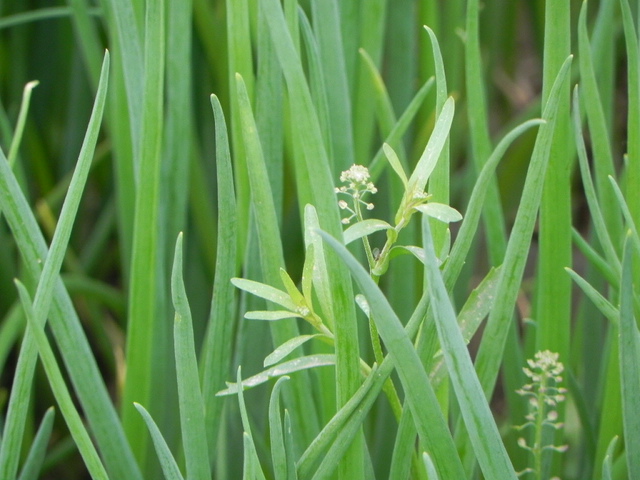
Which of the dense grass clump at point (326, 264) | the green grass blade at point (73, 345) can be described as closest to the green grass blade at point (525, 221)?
the dense grass clump at point (326, 264)

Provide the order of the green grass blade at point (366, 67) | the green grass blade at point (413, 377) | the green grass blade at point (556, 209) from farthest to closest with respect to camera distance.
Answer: the green grass blade at point (366, 67) → the green grass blade at point (556, 209) → the green grass blade at point (413, 377)

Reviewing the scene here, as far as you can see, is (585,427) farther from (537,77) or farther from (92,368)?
(537,77)

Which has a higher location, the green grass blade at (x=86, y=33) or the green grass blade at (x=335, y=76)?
the green grass blade at (x=86, y=33)

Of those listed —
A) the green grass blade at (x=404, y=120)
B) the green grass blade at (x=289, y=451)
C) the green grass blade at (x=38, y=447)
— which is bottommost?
the green grass blade at (x=38, y=447)

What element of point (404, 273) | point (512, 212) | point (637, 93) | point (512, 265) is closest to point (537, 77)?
point (512, 212)

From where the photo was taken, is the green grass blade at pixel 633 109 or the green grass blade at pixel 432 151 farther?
the green grass blade at pixel 633 109

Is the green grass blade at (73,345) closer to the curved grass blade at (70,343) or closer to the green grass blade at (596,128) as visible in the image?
the curved grass blade at (70,343)

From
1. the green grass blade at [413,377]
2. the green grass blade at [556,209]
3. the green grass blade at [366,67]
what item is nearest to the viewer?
the green grass blade at [413,377]
